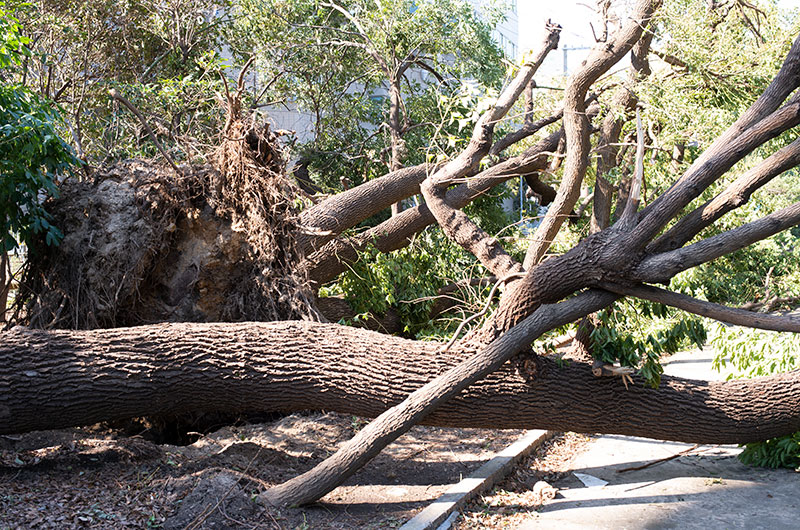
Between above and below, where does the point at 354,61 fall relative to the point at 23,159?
above

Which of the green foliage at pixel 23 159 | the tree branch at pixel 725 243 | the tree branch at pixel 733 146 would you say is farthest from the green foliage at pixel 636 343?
the green foliage at pixel 23 159

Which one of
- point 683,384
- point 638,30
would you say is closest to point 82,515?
point 683,384

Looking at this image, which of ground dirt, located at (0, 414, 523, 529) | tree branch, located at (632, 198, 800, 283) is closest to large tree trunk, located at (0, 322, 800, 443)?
ground dirt, located at (0, 414, 523, 529)

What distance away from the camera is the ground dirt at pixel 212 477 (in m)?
4.18

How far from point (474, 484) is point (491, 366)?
1094 millimetres

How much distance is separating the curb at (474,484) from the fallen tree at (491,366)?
1.77 feet

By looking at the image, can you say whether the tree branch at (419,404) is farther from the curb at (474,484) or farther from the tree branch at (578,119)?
the tree branch at (578,119)

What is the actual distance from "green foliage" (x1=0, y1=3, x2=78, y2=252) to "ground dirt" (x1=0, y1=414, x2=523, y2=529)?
1832mm

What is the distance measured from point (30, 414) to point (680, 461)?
554 cm

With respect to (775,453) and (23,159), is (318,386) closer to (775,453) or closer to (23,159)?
(23,159)

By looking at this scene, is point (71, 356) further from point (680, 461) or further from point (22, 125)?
point (680, 461)

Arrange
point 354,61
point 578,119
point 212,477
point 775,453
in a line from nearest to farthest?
point 212,477, point 775,453, point 578,119, point 354,61

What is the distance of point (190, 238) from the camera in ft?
21.8

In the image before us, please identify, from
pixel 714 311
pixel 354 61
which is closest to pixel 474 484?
→ pixel 714 311
